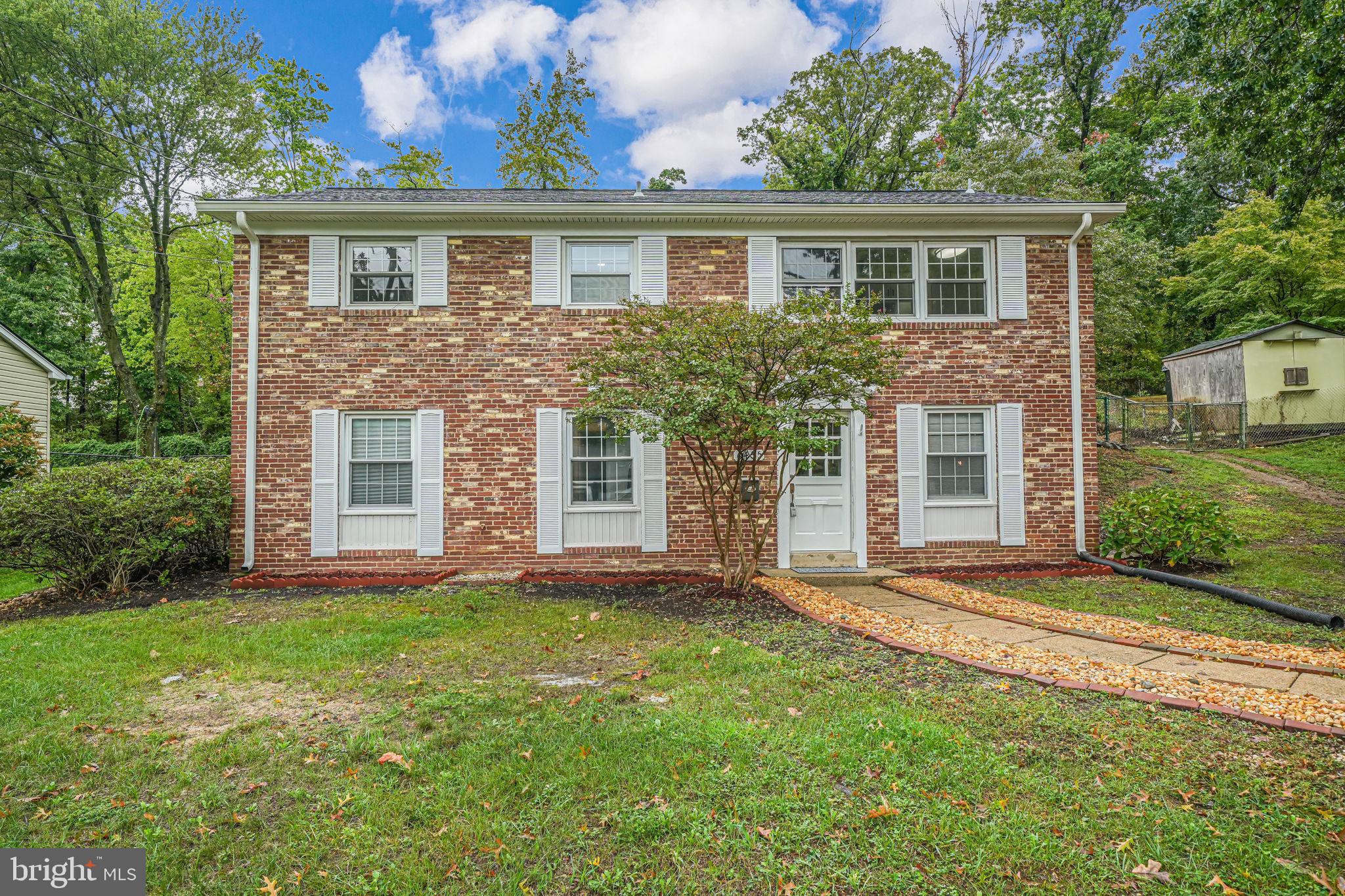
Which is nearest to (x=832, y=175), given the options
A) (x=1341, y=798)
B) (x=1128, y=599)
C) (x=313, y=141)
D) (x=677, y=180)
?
(x=677, y=180)

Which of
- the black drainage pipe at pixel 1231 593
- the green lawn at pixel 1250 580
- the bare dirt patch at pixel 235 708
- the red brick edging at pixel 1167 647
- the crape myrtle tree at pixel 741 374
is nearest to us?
the bare dirt patch at pixel 235 708

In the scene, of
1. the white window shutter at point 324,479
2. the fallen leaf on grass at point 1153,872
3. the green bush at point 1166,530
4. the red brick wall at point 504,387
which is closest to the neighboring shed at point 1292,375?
the green bush at point 1166,530

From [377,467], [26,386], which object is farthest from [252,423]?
[26,386]

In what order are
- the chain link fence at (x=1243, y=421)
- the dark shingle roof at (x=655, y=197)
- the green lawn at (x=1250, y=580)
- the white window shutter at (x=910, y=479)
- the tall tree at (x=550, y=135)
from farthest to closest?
the tall tree at (x=550, y=135), the chain link fence at (x=1243, y=421), the white window shutter at (x=910, y=479), the dark shingle roof at (x=655, y=197), the green lawn at (x=1250, y=580)

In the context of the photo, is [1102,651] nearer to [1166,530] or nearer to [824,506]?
[824,506]

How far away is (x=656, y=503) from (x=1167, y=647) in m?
5.37

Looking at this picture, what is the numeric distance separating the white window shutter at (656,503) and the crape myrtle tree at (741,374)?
4.87 ft

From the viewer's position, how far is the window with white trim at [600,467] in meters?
8.32

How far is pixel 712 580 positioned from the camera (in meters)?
7.59

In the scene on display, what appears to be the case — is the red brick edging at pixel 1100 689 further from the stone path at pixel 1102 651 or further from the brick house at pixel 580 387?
the brick house at pixel 580 387

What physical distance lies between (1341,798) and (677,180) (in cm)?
2339

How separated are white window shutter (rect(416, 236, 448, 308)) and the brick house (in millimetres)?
26

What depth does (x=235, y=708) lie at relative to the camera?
12.4 ft

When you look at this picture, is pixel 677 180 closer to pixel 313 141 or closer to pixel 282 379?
pixel 313 141
